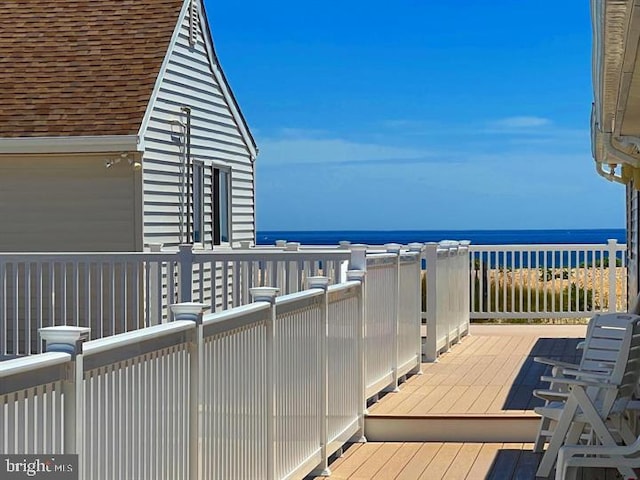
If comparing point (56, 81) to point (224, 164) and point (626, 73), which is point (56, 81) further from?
point (626, 73)

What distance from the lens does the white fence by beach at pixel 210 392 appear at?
3197 mm

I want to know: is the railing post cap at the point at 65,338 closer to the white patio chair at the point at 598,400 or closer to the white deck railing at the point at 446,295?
the white patio chair at the point at 598,400

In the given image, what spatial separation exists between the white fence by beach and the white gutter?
6.10m

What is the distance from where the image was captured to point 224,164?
1744 cm

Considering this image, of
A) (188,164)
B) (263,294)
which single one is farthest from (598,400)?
(188,164)

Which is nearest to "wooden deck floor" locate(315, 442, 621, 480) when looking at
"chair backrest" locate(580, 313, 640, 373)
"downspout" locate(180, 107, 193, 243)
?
"chair backrest" locate(580, 313, 640, 373)

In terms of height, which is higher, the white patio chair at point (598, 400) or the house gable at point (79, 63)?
the house gable at point (79, 63)

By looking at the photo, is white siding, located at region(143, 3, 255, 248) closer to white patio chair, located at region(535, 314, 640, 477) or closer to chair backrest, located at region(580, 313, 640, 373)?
chair backrest, located at region(580, 313, 640, 373)

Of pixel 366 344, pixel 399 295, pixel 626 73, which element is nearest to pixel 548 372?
pixel 399 295

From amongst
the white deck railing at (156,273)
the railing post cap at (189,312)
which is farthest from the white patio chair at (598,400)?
the white deck railing at (156,273)

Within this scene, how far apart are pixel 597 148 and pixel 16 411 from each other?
29.4 ft

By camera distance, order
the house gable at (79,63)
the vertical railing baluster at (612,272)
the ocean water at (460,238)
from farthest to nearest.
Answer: the ocean water at (460,238)
the vertical railing baluster at (612,272)
the house gable at (79,63)

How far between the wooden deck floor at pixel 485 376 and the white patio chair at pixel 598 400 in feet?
5.07

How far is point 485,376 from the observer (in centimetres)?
1062
